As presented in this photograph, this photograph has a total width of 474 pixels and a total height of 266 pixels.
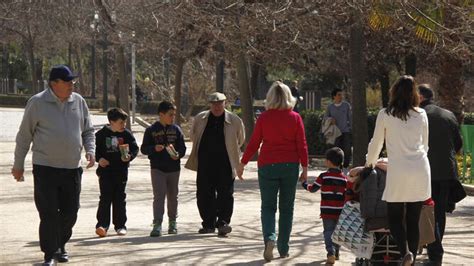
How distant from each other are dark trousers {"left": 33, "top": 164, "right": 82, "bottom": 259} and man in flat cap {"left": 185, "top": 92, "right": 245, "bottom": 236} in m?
2.95

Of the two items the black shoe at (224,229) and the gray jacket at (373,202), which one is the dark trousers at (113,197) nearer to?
the black shoe at (224,229)

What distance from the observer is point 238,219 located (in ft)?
45.8

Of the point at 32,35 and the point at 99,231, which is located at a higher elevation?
the point at 32,35

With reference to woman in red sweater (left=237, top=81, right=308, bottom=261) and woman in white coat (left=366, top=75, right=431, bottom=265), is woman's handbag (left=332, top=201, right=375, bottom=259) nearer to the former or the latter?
woman in white coat (left=366, top=75, right=431, bottom=265)

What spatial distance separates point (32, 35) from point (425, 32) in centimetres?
3995

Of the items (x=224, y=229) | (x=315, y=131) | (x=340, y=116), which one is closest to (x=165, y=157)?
(x=224, y=229)

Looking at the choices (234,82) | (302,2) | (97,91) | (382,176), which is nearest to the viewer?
(382,176)

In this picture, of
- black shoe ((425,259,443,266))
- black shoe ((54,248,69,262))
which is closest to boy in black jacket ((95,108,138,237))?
black shoe ((54,248,69,262))

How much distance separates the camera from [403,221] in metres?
9.12

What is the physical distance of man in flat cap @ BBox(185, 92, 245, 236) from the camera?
40.8 ft

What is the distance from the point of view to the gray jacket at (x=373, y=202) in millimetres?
9383

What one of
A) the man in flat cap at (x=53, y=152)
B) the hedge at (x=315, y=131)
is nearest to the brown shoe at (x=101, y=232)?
the man in flat cap at (x=53, y=152)

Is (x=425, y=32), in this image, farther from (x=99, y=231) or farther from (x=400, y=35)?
(x=400, y=35)

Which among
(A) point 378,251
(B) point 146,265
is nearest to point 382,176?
(A) point 378,251
